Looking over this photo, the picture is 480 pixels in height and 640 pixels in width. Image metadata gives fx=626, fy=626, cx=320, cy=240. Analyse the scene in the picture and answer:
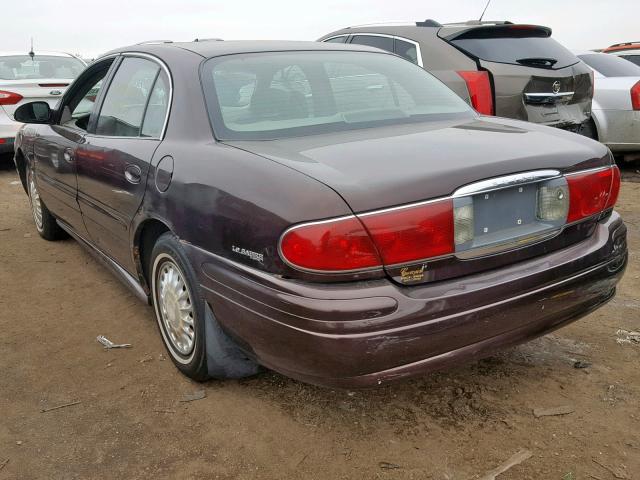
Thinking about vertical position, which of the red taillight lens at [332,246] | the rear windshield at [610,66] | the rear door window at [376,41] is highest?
the rear door window at [376,41]

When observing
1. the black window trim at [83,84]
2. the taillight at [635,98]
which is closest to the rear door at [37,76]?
the black window trim at [83,84]

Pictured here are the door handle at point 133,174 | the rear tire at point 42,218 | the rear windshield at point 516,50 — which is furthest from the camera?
the rear windshield at point 516,50

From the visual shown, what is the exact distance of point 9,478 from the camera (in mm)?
2275

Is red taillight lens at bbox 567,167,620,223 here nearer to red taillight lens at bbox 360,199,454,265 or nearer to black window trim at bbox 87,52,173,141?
red taillight lens at bbox 360,199,454,265

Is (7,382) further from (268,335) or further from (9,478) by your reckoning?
(268,335)

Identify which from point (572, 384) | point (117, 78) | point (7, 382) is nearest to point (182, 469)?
point (7, 382)

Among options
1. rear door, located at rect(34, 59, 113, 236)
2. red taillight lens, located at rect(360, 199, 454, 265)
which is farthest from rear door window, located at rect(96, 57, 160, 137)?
red taillight lens, located at rect(360, 199, 454, 265)

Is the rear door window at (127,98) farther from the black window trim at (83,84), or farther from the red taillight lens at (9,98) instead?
the red taillight lens at (9,98)

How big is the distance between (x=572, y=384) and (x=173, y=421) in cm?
173

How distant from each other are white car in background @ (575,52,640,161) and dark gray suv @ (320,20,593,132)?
49.2 inches

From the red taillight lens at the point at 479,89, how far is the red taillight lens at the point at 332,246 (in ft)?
11.9

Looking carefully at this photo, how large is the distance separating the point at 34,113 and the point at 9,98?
162 inches

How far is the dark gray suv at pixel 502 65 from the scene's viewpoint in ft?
17.5

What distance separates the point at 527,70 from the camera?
18.0 ft
